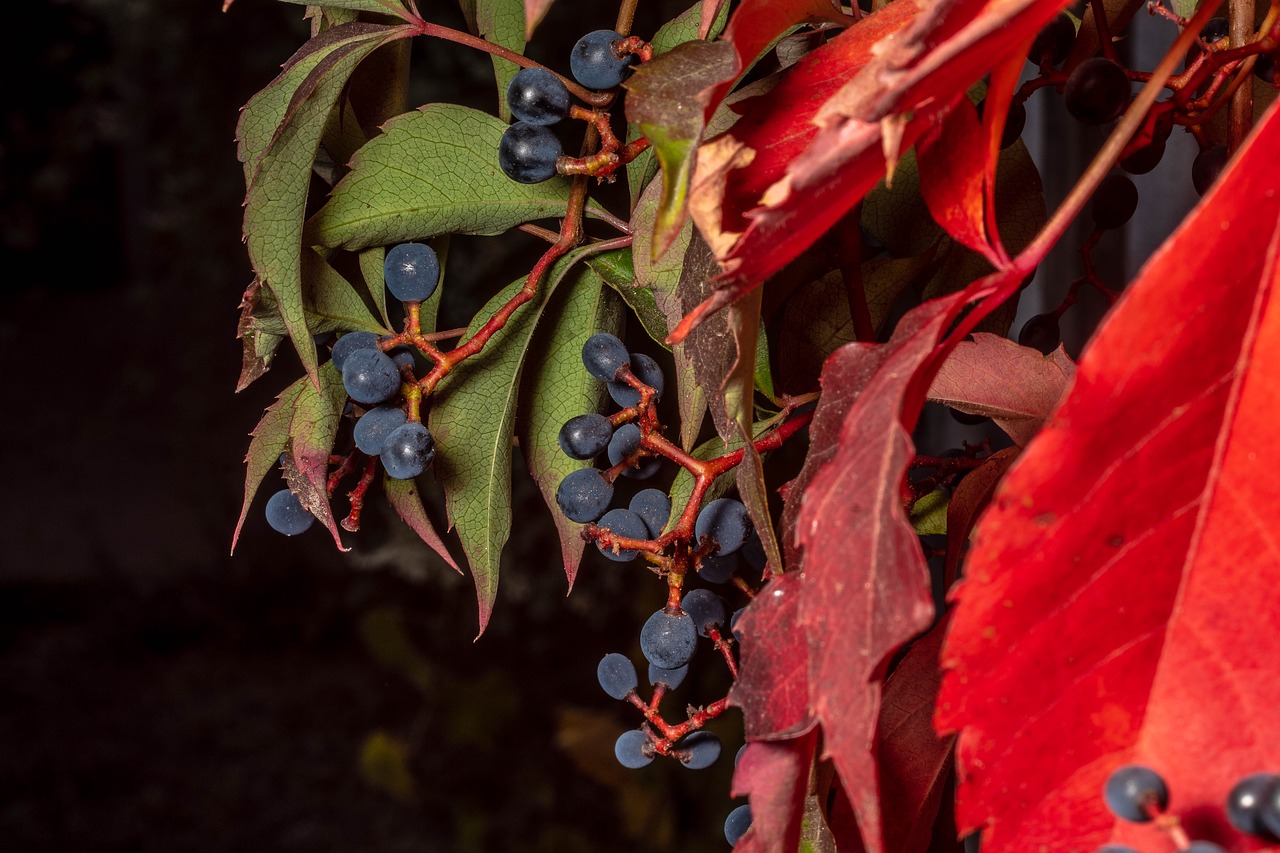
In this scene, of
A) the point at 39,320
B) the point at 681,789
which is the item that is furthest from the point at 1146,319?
the point at 39,320

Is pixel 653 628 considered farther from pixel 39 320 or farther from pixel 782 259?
pixel 39 320

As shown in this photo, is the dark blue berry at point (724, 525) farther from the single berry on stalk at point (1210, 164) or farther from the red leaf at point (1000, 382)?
the single berry on stalk at point (1210, 164)

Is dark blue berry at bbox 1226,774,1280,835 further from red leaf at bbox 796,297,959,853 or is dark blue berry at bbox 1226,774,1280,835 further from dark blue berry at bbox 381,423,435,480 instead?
dark blue berry at bbox 381,423,435,480

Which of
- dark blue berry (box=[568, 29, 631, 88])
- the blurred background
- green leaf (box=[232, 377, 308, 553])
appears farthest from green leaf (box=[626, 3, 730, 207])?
the blurred background

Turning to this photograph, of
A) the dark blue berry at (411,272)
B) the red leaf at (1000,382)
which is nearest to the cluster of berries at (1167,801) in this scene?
the red leaf at (1000,382)

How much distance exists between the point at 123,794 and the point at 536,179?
7.11 feet

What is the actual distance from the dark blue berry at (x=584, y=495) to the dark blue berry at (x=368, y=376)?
58mm

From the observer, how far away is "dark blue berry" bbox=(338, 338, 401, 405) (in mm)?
288

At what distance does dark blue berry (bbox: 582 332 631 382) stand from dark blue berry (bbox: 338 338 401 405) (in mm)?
56

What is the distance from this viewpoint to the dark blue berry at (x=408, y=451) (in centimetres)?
28

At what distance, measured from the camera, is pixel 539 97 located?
0.93 ft

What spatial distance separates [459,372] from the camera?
33 centimetres

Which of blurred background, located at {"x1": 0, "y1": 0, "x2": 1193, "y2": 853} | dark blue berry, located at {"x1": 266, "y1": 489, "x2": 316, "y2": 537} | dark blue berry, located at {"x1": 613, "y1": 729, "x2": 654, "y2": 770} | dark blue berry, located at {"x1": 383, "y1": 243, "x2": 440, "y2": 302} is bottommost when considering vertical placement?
blurred background, located at {"x1": 0, "y1": 0, "x2": 1193, "y2": 853}

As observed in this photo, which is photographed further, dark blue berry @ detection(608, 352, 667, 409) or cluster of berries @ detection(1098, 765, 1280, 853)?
dark blue berry @ detection(608, 352, 667, 409)
